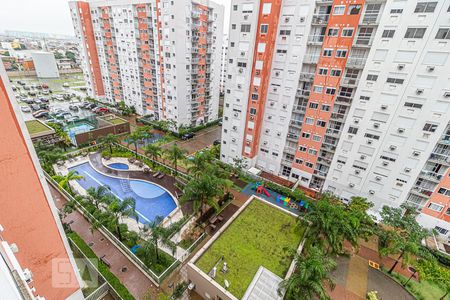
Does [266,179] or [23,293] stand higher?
[23,293]

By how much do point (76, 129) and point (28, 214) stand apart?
149ft

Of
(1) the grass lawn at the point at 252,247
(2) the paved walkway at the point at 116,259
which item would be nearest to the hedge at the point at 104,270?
(2) the paved walkway at the point at 116,259

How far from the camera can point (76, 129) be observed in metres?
47.1

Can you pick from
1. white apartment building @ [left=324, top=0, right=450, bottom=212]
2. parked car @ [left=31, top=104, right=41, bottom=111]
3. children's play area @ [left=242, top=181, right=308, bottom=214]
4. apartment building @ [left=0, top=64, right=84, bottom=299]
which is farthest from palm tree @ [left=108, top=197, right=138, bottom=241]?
parked car @ [left=31, top=104, right=41, bottom=111]

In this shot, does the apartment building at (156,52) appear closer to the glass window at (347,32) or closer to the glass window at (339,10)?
the glass window at (339,10)

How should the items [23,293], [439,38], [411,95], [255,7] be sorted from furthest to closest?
1. [255,7]
2. [411,95]
3. [439,38]
4. [23,293]

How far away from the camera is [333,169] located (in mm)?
31609

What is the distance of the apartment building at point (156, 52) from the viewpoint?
4526cm

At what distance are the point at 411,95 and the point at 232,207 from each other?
26102 millimetres

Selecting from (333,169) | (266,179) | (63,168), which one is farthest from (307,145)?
(63,168)

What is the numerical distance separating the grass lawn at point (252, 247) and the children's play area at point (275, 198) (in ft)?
22.8

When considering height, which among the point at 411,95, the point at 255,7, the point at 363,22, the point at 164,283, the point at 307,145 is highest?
the point at 255,7

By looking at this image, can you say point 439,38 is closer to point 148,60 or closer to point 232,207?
point 232,207

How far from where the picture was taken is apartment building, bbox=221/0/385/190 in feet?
86.5
